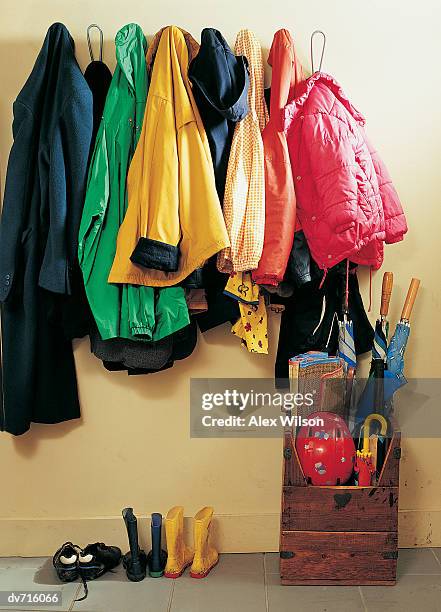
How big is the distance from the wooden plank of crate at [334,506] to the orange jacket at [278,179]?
697 millimetres

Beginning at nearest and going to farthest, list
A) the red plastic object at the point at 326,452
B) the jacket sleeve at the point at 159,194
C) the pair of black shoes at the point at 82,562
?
the jacket sleeve at the point at 159,194
the red plastic object at the point at 326,452
the pair of black shoes at the point at 82,562

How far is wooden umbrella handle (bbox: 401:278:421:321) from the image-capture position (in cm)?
243

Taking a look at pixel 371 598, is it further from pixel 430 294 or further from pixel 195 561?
pixel 430 294

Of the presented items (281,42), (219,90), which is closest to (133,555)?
(219,90)

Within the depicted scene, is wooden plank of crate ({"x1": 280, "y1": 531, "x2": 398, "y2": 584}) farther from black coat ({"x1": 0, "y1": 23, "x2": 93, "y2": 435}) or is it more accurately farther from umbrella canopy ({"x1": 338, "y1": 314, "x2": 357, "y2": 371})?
black coat ({"x1": 0, "y1": 23, "x2": 93, "y2": 435})

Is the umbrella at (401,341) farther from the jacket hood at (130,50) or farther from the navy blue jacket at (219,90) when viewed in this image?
the jacket hood at (130,50)

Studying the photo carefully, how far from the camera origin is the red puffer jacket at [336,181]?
2.15 m

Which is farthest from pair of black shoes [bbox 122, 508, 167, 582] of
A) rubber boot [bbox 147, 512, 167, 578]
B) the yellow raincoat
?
the yellow raincoat

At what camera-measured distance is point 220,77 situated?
2.14 m

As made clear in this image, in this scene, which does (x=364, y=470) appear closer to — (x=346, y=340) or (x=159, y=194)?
(x=346, y=340)

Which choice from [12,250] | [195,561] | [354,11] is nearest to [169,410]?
[195,561]

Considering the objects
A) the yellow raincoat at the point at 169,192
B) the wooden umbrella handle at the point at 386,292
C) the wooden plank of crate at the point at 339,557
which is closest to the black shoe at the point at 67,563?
the wooden plank of crate at the point at 339,557

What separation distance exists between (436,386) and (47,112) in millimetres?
1684

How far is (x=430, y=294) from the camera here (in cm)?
254
